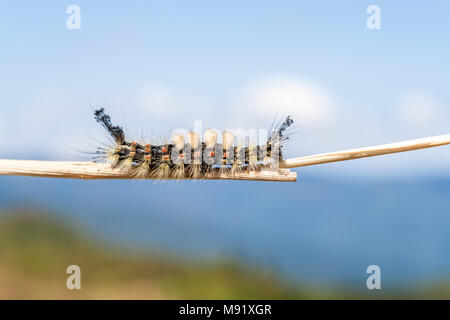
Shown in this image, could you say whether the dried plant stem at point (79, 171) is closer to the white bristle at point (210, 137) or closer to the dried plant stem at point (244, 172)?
the dried plant stem at point (244, 172)

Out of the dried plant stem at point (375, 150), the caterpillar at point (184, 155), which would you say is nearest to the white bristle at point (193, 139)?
the caterpillar at point (184, 155)

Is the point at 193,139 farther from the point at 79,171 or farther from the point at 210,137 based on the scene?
the point at 79,171

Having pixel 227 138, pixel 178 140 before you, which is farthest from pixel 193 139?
pixel 227 138

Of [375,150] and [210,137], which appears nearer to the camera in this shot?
[375,150]

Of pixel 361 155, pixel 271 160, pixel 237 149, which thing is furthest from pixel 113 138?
pixel 361 155

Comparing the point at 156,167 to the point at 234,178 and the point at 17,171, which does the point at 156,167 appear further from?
the point at 17,171

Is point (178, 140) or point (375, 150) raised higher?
point (178, 140)

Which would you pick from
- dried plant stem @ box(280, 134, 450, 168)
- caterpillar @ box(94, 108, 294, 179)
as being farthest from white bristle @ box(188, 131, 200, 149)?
dried plant stem @ box(280, 134, 450, 168)

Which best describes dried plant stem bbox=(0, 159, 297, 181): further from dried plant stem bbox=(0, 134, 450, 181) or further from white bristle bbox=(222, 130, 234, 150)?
white bristle bbox=(222, 130, 234, 150)
